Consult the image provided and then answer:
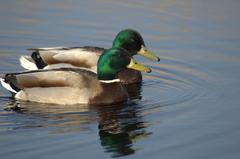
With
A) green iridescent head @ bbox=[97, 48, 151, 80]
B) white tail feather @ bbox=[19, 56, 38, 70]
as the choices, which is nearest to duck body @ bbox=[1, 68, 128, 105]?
green iridescent head @ bbox=[97, 48, 151, 80]

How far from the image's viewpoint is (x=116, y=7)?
18.1 metres

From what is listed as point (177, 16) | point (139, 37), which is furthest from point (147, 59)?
point (177, 16)

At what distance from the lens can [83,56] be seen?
1506 centimetres

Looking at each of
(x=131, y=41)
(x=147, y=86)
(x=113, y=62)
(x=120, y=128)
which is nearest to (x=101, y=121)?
(x=120, y=128)

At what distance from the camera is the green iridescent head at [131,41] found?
15.2 metres

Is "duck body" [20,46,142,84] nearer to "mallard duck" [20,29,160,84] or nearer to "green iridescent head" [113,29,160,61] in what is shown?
"mallard duck" [20,29,160,84]

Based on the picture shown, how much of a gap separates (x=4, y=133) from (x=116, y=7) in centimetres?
754

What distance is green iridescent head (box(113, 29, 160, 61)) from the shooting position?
15.2 m

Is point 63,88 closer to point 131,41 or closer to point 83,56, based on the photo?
point 83,56

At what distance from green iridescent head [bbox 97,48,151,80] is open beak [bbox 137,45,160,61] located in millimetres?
1215

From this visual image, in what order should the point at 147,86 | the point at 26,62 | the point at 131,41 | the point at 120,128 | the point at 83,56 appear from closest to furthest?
the point at 120,128 → the point at 147,86 → the point at 26,62 → the point at 83,56 → the point at 131,41

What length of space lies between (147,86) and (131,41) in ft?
4.18

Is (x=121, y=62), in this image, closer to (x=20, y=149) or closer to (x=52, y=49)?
(x=52, y=49)

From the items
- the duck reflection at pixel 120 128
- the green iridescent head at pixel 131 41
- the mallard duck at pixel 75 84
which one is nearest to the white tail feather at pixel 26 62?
the mallard duck at pixel 75 84
